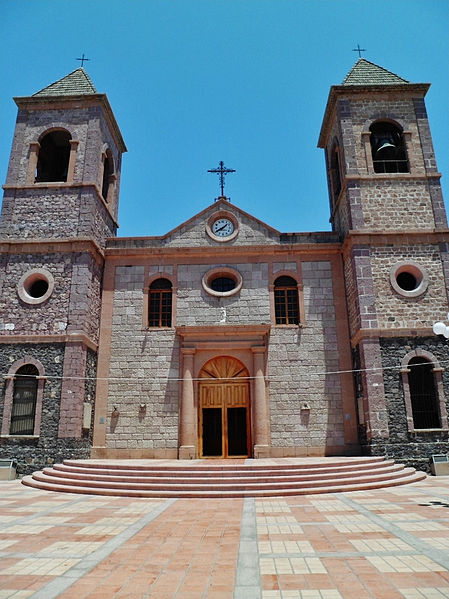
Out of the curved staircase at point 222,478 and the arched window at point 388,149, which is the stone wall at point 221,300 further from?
the arched window at point 388,149

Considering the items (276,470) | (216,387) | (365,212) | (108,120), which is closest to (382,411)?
(276,470)

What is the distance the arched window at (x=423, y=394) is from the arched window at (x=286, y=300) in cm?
459

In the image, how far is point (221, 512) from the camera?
8.93 meters

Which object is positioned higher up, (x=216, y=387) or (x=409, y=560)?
(x=216, y=387)

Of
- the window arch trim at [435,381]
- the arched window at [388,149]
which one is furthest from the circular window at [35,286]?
the arched window at [388,149]

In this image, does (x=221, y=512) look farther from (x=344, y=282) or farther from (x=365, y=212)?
(x=365, y=212)

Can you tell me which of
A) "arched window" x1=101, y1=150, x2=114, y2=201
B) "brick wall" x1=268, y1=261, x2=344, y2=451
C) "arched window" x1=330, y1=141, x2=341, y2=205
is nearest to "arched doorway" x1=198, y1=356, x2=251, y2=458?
Answer: "brick wall" x1=268, y1=261, x2=344, y2=451

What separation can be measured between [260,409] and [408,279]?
7.45 metres

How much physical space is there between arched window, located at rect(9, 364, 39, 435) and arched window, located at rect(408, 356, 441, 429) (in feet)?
42.6

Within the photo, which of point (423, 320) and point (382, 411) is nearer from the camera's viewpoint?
point (382, 411)

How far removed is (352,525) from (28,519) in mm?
5924

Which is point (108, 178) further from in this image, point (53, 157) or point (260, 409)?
point (260, 409)

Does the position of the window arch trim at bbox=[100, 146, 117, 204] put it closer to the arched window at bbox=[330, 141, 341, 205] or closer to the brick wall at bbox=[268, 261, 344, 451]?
the brick wall at bbox=[268, 261, 344, 451]

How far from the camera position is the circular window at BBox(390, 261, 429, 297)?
15664mm
